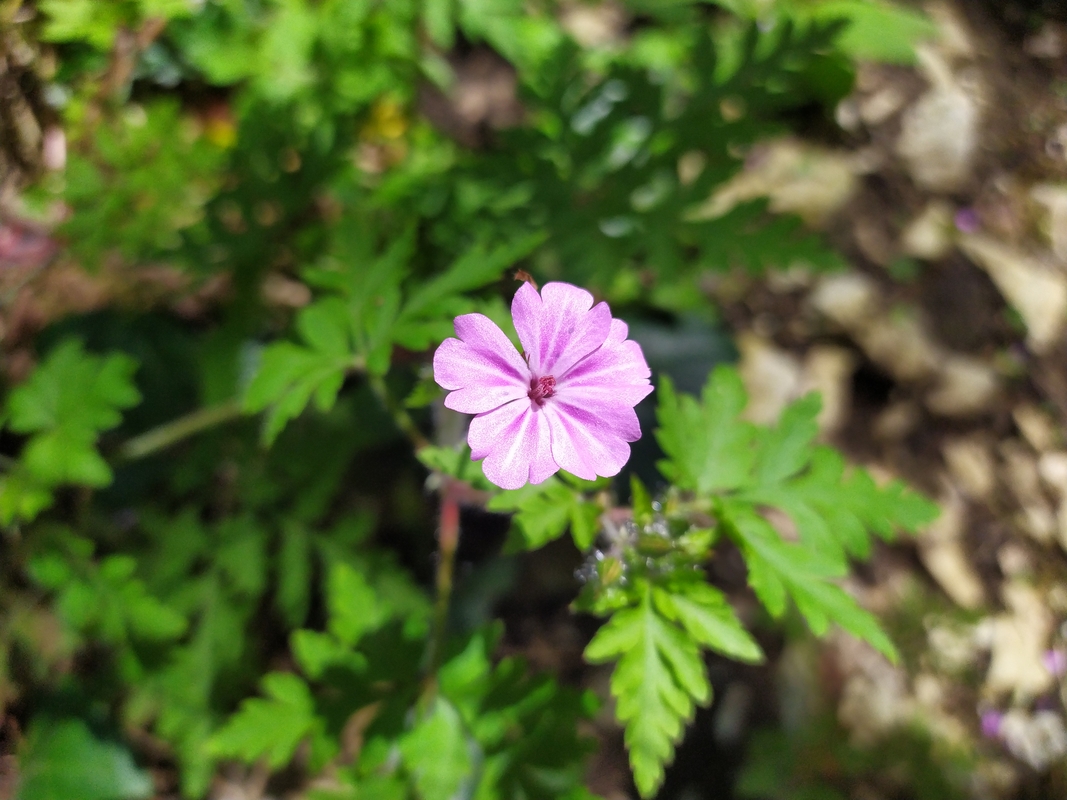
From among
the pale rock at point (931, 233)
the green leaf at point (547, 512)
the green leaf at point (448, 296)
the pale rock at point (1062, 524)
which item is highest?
the green leaf at point (448, 296)

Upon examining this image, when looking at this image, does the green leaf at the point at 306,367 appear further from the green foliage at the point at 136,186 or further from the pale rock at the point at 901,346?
the pale rock at the point at 901,346

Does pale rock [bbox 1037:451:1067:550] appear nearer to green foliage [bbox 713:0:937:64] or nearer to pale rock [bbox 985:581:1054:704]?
pale rock [bbox 985:581:1054:704]

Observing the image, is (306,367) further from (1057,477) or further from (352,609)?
(1057,477)

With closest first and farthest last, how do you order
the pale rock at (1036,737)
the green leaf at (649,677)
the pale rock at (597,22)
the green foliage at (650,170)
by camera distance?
1. the green leaf at (649,677)
2. the green foliage at (650,170)
3. the pale rock at (1036,737)
4. the pale rock at (597,22)

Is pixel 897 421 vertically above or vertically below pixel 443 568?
below

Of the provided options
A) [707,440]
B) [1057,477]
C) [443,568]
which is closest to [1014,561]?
[1057,477]

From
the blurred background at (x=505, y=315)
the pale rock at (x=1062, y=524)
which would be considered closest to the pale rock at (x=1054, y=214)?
the blurred background at (x=505, y=315)

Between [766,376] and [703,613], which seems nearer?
[703,613]
